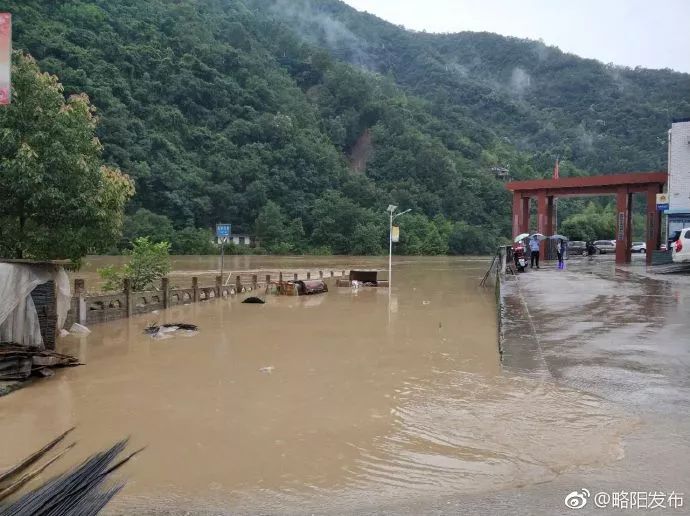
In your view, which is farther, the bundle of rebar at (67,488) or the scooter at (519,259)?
the scooter at (519,259)

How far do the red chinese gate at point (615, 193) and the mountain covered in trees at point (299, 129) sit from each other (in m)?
32.8

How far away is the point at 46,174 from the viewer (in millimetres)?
11297

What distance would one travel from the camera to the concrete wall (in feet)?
88.3

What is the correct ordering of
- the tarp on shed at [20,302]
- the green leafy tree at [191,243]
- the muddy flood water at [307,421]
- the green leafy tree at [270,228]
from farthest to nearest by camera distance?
1. the green leafy tree at [270,228]
2. the green leafy tree at [191,243]
3. the tarp on shed at [20,302]
4. the muddy flood water at [307,421]

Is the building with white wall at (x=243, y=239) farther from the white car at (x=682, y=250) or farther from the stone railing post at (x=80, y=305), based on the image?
the stone railing post at (x=80, y=305)

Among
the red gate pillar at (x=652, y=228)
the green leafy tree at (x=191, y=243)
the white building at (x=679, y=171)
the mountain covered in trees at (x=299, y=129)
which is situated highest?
the mountain covered in trees at (x=299, y=129)

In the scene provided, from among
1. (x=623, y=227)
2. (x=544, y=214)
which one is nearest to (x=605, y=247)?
(x=544, y=214)

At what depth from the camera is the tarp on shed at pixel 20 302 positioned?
8.49 m

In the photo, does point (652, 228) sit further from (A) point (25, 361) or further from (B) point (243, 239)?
(B) point (243, 239)

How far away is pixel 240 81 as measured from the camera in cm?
8600

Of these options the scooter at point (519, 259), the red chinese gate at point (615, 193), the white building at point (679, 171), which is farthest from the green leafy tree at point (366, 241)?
the white building at point (679, 171)

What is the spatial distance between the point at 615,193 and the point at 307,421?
3007 centimetres

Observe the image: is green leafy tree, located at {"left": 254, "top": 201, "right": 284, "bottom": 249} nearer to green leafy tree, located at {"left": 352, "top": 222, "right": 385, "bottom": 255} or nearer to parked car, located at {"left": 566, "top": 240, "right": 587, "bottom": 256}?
green leafy tree, located at {"left": 352, "top": 222, "right": 385, "bottom": 255}

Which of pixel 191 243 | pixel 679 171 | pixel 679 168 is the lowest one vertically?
pixel 191 243
